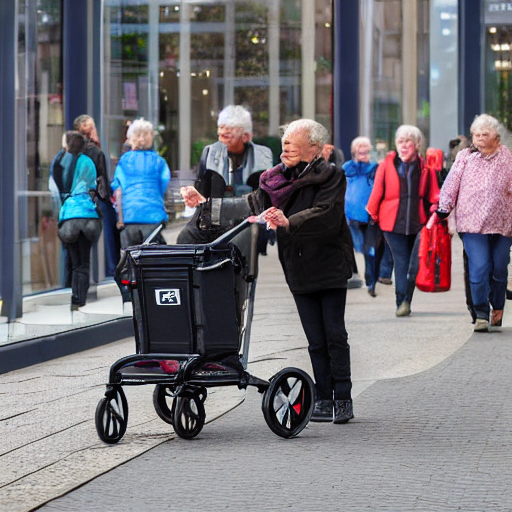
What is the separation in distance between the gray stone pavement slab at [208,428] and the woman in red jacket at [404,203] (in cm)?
84

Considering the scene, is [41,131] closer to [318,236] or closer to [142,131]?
[142,131]

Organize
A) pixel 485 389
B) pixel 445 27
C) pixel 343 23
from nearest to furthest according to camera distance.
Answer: pixel 485 389, pixel 343 23, pixel 445 27

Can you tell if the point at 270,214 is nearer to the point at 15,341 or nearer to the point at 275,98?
the point at 15,341

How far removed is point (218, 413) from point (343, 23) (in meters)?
9.32

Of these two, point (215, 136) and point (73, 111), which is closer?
point (73, 111)

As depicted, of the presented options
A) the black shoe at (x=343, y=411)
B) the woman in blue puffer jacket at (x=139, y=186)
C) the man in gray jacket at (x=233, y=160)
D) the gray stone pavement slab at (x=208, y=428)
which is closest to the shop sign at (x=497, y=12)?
the woman in blue puffer jacket at (x=139, y=186)

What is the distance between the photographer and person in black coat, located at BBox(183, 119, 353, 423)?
7895 mm

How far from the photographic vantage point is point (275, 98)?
1989cm

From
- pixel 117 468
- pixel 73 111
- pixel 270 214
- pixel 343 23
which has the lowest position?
pixel 117 468

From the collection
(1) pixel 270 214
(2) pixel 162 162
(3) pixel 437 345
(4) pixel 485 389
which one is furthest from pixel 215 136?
(1) pixel 270 214

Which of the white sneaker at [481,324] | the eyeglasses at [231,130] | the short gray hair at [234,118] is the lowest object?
the white sneaker at [481,324]

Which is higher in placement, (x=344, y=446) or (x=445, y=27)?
(x=445, y=27)

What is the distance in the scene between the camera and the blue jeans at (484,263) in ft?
39.9

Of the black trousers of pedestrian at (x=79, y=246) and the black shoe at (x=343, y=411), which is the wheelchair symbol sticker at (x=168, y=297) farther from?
the black trousers of pedestrian at (x=79, y=246)
